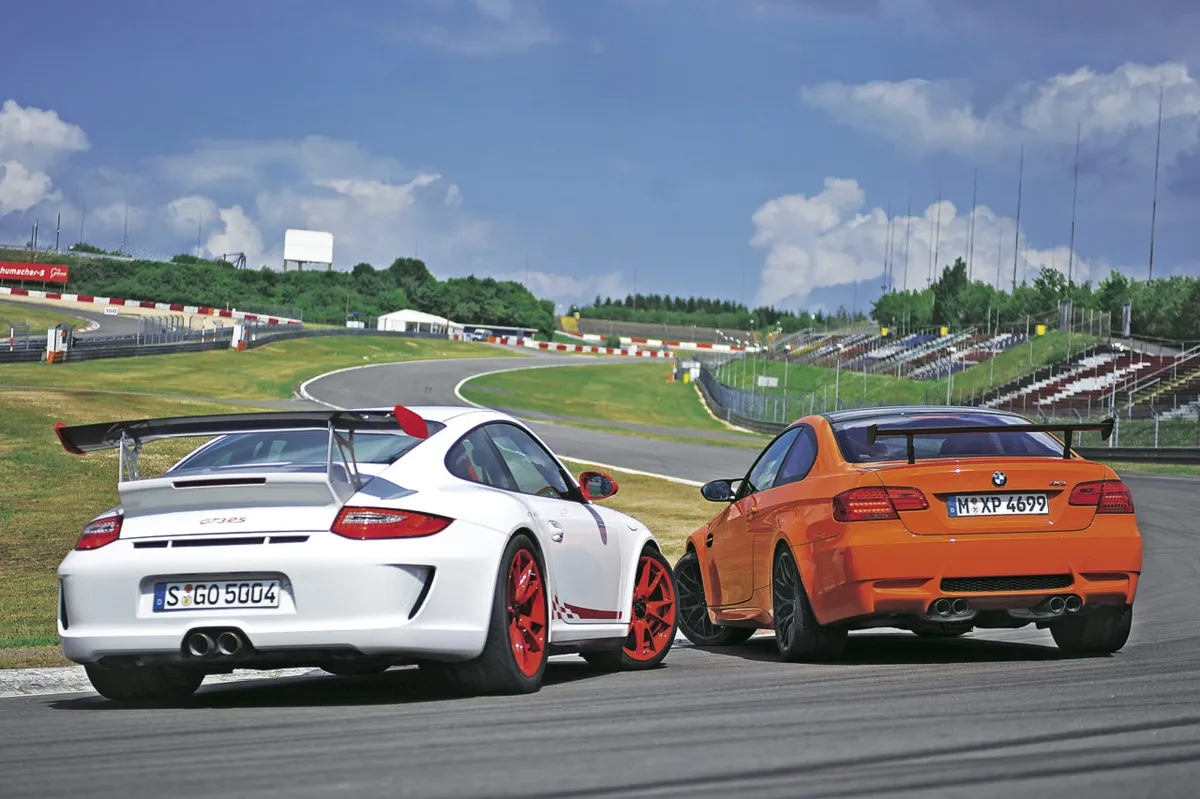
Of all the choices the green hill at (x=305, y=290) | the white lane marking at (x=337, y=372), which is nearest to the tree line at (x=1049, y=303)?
the white lane marking at (x=337, y=372)

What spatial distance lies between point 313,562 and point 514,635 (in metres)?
1.04

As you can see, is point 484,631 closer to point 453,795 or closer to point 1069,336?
point 453,795

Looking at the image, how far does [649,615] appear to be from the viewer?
9.08 meters

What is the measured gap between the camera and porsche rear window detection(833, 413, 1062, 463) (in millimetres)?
8695

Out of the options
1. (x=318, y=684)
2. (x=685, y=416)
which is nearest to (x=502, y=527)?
(x=318, y=684)

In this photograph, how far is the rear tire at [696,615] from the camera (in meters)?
10.8

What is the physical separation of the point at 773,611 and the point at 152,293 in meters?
137

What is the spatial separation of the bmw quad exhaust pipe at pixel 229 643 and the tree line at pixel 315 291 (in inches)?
4934

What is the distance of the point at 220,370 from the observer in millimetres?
63562

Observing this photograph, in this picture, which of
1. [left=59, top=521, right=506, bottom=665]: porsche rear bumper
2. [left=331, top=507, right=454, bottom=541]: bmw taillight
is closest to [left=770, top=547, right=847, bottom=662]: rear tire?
[left=59, top=521, right=506, bottom=665]: porsche rear bumper

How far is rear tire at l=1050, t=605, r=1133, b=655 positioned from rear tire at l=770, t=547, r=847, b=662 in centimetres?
131

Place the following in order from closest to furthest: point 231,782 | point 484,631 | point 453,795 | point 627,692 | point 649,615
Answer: point 453,795
point 231,782
point 484,631
point 627,692
point 649,615

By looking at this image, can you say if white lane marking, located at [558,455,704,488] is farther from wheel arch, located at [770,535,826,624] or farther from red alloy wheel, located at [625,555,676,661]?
wheel arch, located at [770,535,826,624]

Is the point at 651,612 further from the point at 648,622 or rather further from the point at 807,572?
the point at 807,572
